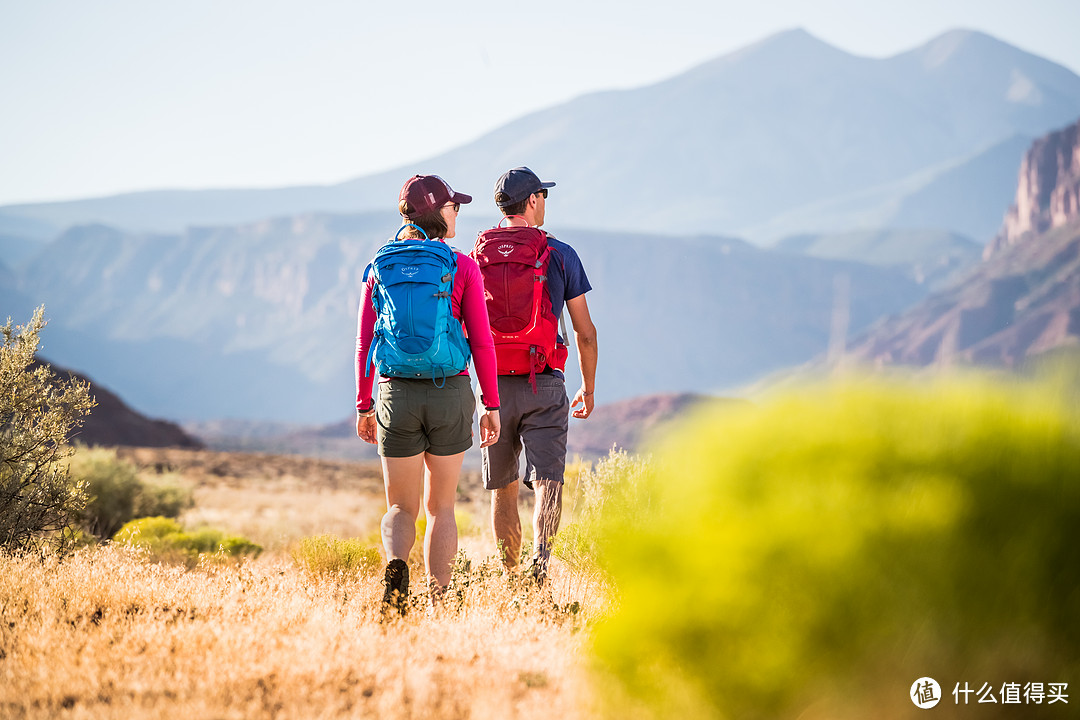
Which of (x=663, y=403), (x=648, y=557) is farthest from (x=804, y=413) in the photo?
(x=663, y=403)

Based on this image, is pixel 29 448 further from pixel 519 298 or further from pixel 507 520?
pixel 519 298

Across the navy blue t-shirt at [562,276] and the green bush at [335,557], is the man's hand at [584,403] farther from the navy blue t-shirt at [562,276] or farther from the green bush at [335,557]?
the green bush at [335,557]

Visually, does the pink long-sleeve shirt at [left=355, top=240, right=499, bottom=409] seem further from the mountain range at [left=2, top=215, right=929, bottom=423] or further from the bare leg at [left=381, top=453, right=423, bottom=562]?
the mountain range at [left=2, top=215, right=929, bottom=423]

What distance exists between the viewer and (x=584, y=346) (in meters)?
4.33

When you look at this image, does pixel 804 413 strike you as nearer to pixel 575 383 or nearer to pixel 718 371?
pixel 575 383

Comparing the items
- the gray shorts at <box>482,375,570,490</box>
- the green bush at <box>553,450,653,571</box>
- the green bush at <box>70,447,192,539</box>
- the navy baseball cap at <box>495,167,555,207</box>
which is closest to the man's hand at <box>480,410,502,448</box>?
the gray shorts at <box>482,375,570,490</box>

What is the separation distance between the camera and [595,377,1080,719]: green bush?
79.7 inches

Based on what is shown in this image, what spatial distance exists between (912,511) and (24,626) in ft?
10.1

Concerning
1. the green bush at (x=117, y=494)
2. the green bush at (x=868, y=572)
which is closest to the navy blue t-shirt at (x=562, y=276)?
the green bush at (x=868, y=572)

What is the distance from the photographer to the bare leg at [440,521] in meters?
3.71

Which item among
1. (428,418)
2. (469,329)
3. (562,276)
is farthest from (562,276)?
(428,418)

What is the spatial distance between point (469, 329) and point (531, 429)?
0.71m

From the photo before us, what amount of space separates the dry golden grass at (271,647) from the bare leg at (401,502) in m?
0.27

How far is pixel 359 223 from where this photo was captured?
17800 cm
